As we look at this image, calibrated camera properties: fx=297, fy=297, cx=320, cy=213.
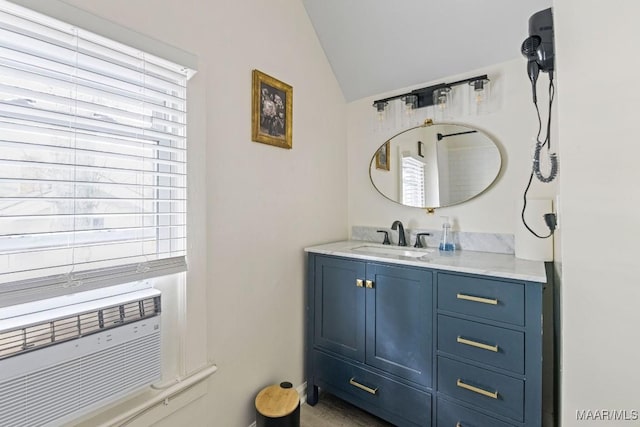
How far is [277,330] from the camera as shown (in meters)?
1.86

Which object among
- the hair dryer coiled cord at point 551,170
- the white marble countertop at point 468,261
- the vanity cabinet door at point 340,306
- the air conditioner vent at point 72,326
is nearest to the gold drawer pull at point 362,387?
the vanity cabinet door at point 340,306

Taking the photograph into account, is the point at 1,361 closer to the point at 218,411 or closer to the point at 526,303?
the point at 218,411

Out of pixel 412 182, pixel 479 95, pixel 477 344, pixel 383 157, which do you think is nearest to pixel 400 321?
pixel 477 344

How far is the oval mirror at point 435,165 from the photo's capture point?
6.34 feet

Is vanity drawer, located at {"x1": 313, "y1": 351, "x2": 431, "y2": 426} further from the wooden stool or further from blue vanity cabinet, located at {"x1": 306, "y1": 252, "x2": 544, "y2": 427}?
the wooden stool

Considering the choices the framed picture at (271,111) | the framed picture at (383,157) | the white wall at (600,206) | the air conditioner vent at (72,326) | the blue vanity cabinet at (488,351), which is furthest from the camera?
the framed picture at (383,157)

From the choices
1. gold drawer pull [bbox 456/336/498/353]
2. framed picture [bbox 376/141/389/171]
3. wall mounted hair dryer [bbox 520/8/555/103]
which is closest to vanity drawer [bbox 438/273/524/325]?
gold drawer pull [bbox 456/336/498/353]

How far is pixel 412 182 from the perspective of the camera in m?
2.20

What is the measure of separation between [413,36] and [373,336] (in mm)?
1888

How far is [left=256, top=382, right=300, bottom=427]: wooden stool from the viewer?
4.92ft

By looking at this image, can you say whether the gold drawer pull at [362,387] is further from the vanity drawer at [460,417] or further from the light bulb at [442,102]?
the light bulb at [442,102]

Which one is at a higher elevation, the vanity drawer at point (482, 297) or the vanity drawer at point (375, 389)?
the vanity drawer at point (482, 297)

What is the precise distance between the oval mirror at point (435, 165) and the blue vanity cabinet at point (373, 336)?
75cm

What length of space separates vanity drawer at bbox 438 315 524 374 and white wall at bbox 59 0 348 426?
3.11 ft
